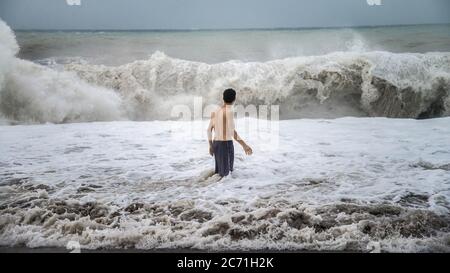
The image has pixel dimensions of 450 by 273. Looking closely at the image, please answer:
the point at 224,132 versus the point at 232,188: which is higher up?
the point at 224,132

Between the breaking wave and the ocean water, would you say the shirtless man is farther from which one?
the breaking wave

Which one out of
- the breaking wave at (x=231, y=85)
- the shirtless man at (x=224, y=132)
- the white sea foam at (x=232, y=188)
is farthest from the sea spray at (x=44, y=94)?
the shirtless man at (x=224, y=132)

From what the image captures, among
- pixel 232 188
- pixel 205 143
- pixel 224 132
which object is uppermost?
pixel 224 132

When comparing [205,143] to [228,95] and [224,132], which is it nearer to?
[224,132]

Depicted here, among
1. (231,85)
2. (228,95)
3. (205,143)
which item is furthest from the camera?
(231,85)

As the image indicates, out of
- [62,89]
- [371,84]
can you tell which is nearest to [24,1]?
[62,89]

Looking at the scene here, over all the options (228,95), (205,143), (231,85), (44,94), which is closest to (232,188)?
(205,143)

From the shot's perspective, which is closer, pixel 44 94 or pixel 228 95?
pixel 228 95

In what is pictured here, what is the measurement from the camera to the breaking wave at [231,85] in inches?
147

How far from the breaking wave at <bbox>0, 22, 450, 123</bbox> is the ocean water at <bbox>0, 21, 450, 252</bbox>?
0.01 metres

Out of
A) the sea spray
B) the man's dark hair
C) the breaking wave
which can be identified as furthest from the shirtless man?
the sea spray

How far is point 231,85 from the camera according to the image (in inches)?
151

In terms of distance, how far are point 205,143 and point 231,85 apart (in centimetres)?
59

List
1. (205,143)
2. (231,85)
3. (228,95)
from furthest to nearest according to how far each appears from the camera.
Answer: (231,85), (205,143), (228,95)
